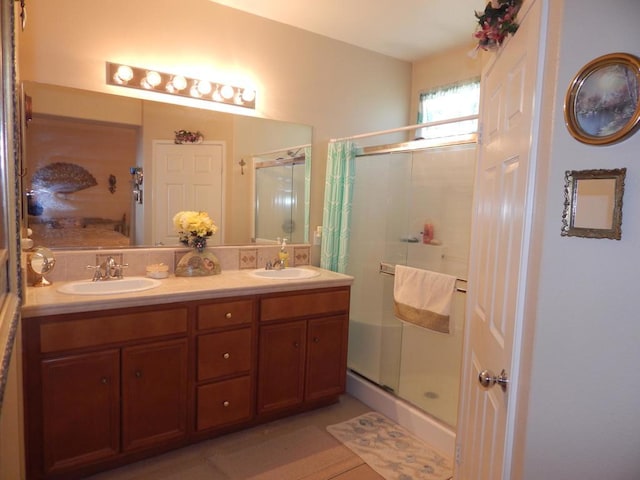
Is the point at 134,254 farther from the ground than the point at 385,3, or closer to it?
closer to it

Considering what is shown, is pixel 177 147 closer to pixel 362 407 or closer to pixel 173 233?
pixel 173 233

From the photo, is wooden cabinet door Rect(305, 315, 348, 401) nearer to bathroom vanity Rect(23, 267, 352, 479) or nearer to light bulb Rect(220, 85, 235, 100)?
bathroom vanity Rect(23, 267, 352, 479)

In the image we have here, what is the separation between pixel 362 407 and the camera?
282 centimetres

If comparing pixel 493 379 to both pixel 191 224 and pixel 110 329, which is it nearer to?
pixel 110 329

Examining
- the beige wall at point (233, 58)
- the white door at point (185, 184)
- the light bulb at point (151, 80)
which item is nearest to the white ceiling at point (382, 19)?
the beige wall at point (233, 58)

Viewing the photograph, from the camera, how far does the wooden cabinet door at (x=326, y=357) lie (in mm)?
2613

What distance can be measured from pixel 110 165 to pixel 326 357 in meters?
1.81

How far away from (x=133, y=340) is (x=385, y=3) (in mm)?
2498

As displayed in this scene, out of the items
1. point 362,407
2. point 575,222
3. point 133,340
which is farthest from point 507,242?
point 362,407

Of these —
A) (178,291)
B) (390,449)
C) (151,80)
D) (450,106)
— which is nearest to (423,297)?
(390,449)

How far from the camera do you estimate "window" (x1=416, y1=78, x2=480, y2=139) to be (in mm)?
→ 3152

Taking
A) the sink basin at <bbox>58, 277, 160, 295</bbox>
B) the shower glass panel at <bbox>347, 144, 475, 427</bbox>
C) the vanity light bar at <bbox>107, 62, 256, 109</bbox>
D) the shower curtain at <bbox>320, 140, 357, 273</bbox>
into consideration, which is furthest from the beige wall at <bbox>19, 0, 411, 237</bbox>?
the sink basin at <bbox>58, 277, 160, 295</bbox>

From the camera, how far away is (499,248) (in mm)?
1289

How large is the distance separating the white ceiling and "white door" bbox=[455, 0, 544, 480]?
4.03ft
